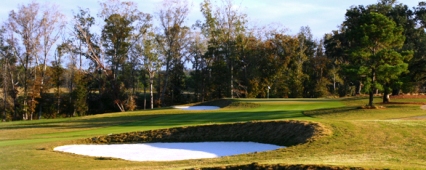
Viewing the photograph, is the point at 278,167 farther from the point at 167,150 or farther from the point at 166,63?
the point at 166,63

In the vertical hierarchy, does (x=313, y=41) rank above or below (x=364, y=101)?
above

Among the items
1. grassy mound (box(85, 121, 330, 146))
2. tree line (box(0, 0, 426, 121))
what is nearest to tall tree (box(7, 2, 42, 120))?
tree line (box(0, 0, 426, 121))

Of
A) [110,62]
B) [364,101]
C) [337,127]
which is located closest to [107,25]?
[110,62]

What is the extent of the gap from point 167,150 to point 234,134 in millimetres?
3838

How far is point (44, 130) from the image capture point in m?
31.7

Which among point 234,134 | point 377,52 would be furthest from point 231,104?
point 234,134

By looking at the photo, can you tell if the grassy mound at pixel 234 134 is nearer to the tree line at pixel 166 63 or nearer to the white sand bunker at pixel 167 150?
the white sand bunker at pixel 167 150

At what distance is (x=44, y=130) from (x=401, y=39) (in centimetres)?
2709

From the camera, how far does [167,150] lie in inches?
838

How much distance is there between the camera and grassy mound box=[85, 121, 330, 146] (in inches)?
775

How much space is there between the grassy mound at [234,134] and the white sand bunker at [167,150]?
740mm

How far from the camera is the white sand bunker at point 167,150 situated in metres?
19.5

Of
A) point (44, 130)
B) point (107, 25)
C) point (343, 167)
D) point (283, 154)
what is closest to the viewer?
point (343, 167)

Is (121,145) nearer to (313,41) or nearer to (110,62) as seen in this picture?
(110,62)
